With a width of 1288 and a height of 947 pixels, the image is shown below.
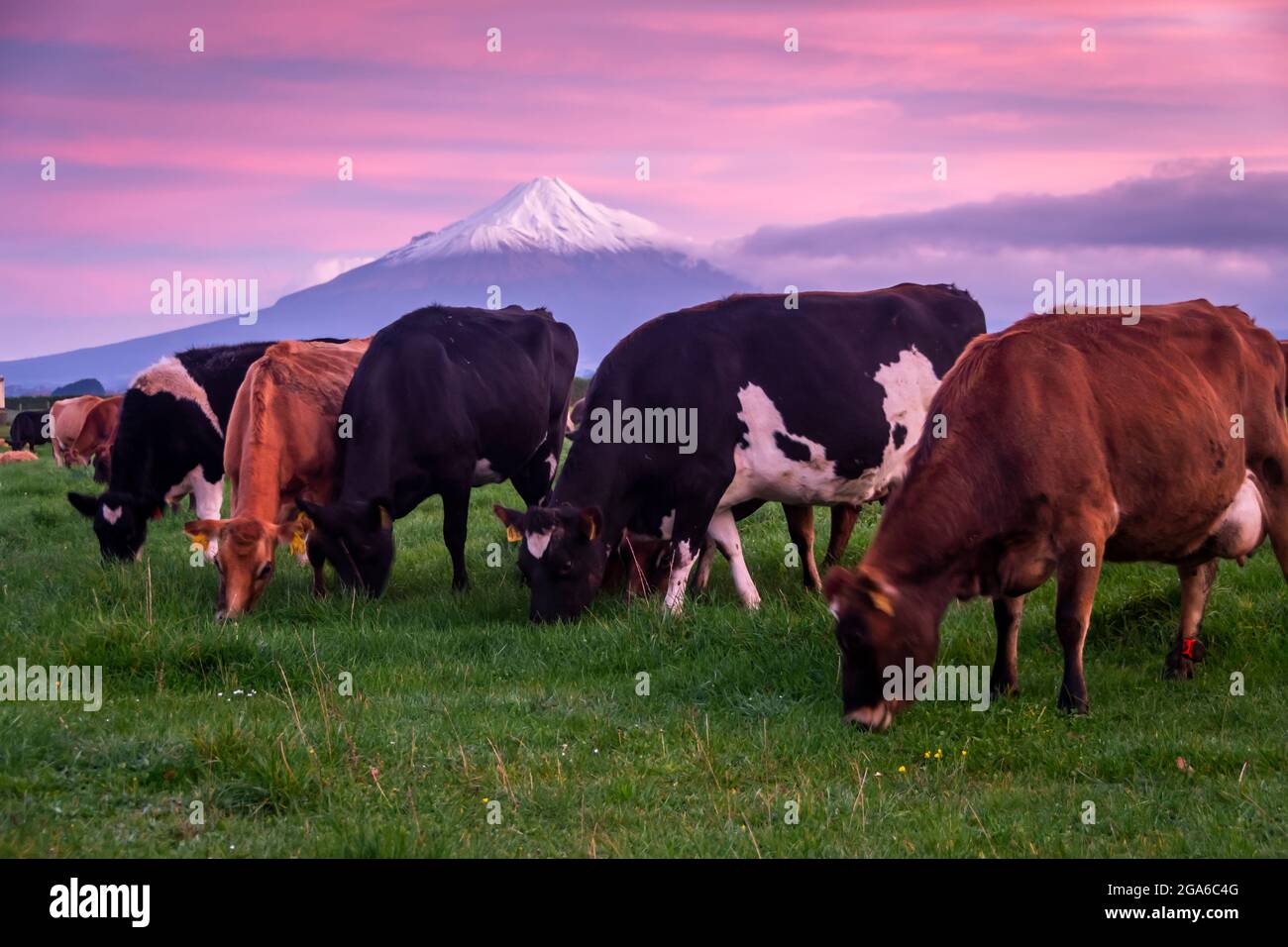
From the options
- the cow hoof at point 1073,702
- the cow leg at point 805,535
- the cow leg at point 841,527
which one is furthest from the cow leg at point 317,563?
the cow hoof at point 1073,702

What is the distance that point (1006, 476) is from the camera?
711cm

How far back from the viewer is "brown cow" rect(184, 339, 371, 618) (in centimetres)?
1007

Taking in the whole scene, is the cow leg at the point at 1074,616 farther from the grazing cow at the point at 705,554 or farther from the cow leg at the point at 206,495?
the cow leg at the point at 206,495

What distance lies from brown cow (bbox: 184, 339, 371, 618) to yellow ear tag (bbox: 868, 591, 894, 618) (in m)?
5.20

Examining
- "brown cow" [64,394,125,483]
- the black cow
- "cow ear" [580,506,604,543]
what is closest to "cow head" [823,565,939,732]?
"cow ear" [580,506,604,543]

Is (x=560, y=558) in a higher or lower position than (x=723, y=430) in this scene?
lower

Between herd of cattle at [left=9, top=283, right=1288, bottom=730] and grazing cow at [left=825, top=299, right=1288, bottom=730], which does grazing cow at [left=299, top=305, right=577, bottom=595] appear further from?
grazing cow at [left=825, top=299, right=1288, bottom=730]

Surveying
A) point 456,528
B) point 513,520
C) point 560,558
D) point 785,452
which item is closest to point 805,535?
point 785,452

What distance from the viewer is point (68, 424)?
3212cm

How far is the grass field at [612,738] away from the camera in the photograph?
534 cm

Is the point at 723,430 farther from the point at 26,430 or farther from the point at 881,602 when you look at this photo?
the point at 26,430

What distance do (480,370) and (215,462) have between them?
11.0 feet

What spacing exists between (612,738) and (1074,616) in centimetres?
272

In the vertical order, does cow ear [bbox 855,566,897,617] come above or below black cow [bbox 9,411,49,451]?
above
